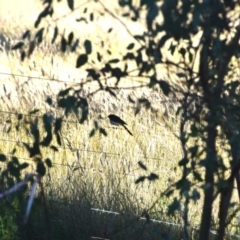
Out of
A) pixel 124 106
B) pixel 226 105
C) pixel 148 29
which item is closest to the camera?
Answer: pixel 148 29

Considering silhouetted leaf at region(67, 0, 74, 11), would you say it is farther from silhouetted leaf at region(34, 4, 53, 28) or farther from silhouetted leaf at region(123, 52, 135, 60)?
silhouetted leaf at region(123, 52, 135, 60)

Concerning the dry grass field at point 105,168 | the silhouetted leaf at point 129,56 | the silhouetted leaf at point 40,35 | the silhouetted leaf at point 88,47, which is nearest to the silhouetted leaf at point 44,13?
the silhouetted leaf at point 40,35

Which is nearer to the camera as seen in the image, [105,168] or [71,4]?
[71,4]

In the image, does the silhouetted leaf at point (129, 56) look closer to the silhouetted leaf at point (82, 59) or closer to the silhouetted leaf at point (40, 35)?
the silhouetted leaf at point (82, 59)

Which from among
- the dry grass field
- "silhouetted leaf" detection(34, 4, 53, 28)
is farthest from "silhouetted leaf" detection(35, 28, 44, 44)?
the dry grass field

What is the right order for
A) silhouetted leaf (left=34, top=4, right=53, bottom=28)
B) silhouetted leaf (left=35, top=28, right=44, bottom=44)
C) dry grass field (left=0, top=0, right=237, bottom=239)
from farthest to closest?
dry grass field (left=0, top=0, right=237, bottom=239), silhouetted leaf (left=35, top=28, right=44, bottom=44), silhouetted leaf (left=34, top=4, right=53, bottom=28)

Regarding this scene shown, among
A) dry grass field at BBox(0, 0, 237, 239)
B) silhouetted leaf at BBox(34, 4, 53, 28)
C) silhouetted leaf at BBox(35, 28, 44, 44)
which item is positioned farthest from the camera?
dry grass field at BBox(0, 0, 237, 239)

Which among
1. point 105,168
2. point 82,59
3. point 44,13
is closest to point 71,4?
point 44,13

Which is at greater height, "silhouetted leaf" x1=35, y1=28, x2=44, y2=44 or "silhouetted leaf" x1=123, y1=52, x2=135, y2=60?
"silhouetted leaf" x1=35, y1=28, x2=44, y2=44

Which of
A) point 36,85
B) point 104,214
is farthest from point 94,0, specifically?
point 36,85

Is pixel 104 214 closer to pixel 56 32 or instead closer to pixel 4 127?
pixel 4 127

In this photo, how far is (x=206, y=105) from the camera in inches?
133

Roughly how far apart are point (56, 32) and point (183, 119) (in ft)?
2.83

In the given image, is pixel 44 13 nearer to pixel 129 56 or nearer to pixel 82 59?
pixel 82 59
